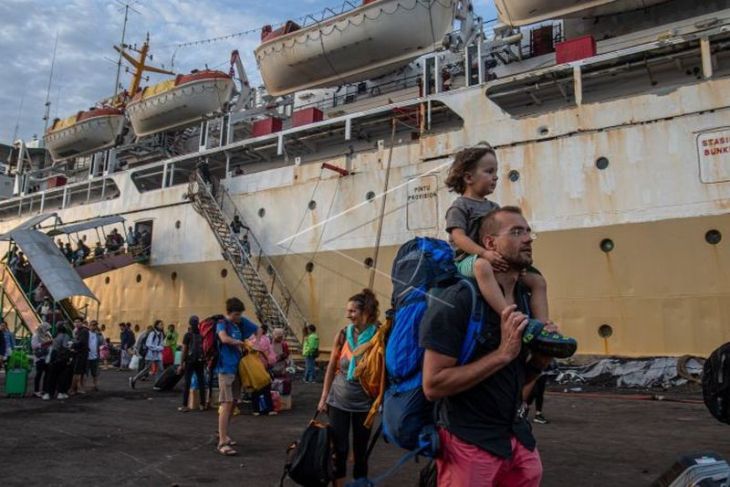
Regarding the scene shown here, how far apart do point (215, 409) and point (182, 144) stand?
1599cm

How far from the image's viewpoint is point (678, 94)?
10.2 m

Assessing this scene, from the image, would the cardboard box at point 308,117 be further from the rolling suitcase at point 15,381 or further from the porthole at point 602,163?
the rolling suitcase at point 15,381

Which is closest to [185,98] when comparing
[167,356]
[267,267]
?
[267,267]

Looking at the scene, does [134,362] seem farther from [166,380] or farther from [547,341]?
[547,341]

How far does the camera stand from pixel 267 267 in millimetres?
15039

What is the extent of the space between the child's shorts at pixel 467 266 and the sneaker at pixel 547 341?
1.00ft

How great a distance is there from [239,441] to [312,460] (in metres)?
3.23

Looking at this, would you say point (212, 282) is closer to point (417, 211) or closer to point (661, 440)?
point (417, 211)

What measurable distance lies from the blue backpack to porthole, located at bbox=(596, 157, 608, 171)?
9581 mm

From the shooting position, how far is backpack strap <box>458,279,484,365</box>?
1850 mm

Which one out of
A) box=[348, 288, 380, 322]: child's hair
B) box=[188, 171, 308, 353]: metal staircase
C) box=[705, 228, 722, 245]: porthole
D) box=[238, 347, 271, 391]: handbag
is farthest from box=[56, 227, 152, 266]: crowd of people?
box=[348, 288, 380, 322]: child's hair

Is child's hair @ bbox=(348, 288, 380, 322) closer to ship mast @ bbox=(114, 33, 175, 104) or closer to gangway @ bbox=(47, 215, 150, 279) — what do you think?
gangway @ bbox=(47, 215, 150, 279)

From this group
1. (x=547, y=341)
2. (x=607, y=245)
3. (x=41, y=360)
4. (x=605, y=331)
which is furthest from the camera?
(x=607, y=245)

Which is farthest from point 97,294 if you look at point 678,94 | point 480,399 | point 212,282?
point 480,399
